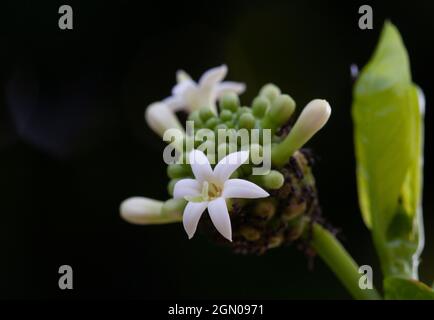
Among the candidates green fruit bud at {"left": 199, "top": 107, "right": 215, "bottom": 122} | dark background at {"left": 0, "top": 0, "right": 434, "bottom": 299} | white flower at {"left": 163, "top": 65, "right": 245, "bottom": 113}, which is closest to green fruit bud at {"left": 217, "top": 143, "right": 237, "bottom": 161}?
green fruit bud at {"left": 199, "top": 107, "right": 215, "bottom": 122}

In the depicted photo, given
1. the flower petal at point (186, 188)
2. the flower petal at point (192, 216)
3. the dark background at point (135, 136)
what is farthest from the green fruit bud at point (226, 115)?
the dark background at point (135, 136)

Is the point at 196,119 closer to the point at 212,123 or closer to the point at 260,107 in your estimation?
the point at 212,123

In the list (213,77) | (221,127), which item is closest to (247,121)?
(221,127)

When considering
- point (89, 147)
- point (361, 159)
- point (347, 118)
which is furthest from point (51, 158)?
point (361, 159)

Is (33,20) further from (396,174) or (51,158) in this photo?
(396,174)

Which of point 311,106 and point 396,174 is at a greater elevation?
point 311,106

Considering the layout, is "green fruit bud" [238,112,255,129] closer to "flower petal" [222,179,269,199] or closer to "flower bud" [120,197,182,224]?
"flower petal" [222,179,269,199]
